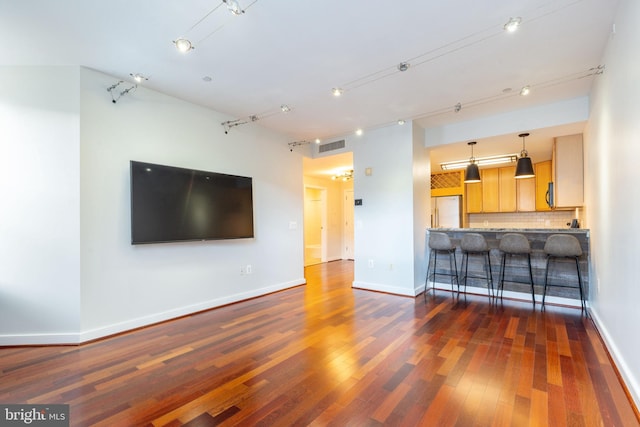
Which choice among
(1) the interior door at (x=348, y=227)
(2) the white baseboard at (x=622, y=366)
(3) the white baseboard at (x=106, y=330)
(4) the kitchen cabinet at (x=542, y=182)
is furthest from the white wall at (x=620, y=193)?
(1) the interior door at (x=348, y=227)

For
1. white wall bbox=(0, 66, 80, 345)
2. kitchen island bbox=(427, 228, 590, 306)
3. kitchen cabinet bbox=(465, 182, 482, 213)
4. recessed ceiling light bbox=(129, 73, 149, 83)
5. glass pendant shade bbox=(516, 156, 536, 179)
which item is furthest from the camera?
kitchen cabinet bbox=(465, 182, 482, 213)

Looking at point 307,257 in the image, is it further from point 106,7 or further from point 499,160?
point 106,7

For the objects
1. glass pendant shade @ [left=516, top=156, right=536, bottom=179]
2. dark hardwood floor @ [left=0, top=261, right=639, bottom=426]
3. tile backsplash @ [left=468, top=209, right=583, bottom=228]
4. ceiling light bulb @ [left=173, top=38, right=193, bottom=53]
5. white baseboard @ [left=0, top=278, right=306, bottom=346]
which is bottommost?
dark hardwood floor @ [left=0, top=261, right=639, bottom=426]

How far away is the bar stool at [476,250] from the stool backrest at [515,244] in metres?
0.23

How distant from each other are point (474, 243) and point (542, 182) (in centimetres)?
300

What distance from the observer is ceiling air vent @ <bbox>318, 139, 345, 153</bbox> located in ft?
17.2

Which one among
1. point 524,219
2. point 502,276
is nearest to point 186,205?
point 502,276

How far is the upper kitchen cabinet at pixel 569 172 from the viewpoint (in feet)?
13.5

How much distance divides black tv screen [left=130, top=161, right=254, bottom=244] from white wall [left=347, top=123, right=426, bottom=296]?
193cm

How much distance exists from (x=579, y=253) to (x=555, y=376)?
2.08 metres

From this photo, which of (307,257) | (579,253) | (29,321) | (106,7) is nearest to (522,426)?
(579,253)

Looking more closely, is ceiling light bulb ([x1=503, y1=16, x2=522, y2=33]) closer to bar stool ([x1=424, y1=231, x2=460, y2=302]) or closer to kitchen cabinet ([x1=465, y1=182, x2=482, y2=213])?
bar stool ([x1=424, y1=231, x2=460, y2=302])

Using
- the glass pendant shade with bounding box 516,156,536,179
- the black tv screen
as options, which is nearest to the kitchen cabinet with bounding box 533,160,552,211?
the glass pendant shade with bounding box 516,156,536,179

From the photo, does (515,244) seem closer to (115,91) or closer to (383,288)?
(383,288)
